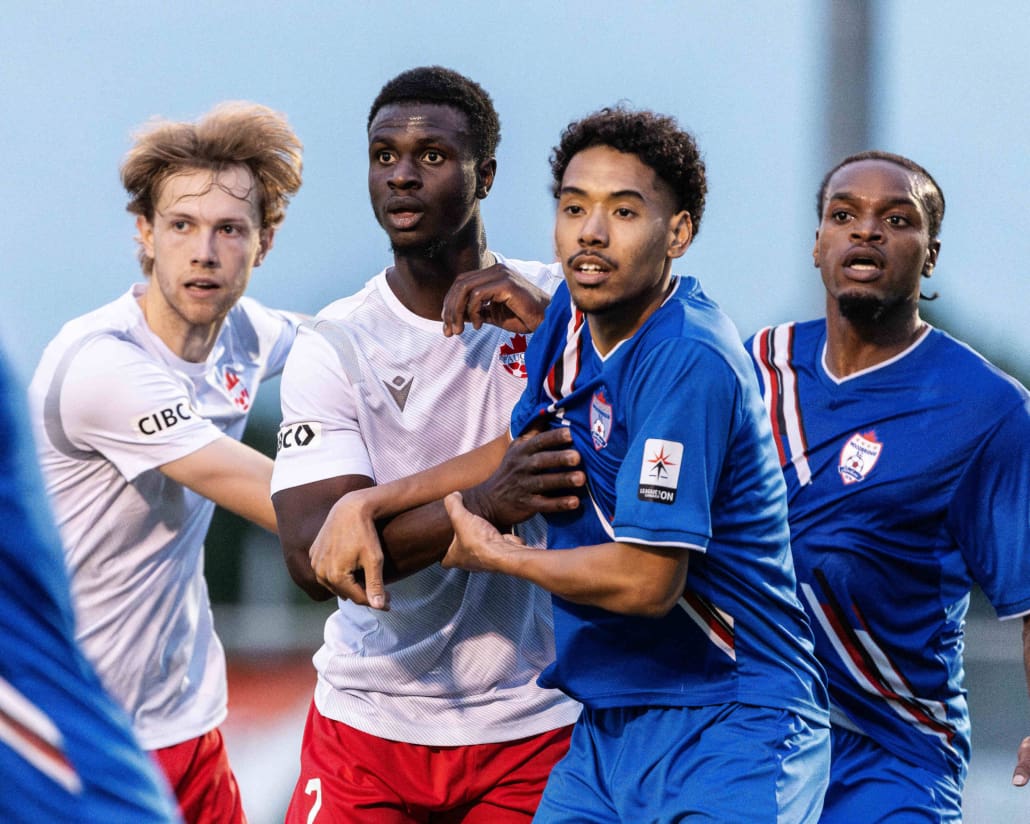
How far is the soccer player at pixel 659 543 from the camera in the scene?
110 inches

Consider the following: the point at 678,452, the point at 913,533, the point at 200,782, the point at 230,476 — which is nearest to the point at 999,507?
the point at 913,533

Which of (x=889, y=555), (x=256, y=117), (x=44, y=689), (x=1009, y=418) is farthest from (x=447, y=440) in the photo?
(x=44, y=689)

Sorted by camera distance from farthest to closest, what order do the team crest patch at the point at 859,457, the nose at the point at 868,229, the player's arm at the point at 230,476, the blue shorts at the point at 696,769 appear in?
the player's arm at the point at 230,476
the nose at the point at 868,229
the team crest patch at the point at 859,457
the blue shorts at the point at 696,769

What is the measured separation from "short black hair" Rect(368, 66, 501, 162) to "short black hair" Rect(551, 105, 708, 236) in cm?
57

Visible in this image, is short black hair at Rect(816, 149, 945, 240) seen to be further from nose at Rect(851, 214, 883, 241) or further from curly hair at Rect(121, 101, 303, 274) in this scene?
curly hair at Rect(121, 101, 303, 274)

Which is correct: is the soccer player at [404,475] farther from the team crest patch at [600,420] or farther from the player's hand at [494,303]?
the team crest patch at [600,420]

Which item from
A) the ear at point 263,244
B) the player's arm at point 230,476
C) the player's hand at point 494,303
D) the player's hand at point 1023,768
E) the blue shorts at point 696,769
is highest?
the player's hand at point 494,303

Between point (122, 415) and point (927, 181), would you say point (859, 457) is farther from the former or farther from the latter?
point (122, 415)

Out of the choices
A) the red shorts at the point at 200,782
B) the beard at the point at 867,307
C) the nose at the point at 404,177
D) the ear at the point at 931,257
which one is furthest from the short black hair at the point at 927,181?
the red shorts at the point at 200,782

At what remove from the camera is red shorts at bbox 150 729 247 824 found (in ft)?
13.8

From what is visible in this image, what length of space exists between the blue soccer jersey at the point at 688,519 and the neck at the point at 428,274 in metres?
0.65

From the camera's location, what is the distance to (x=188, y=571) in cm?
442

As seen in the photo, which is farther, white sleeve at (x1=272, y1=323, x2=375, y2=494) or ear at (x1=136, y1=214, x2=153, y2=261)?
ear at (x1=136, y1=214, x2=153, y2=261)

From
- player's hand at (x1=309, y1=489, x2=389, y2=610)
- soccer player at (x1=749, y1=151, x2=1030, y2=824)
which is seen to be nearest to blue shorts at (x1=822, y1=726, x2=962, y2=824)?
soccer player at (x1=749, y1=151, x2=1030, y2=824)
